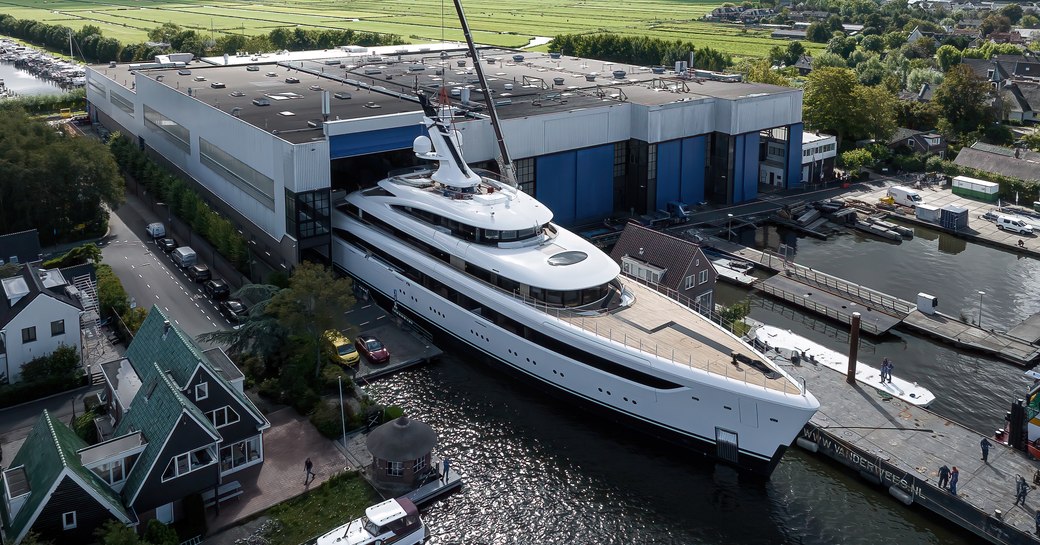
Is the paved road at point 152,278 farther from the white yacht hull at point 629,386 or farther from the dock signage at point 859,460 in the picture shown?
the dock signage at point 859,460

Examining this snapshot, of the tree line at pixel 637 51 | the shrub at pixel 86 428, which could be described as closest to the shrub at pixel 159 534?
the shrub at pixel 86 428

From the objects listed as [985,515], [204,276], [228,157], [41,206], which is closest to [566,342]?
[985,515]

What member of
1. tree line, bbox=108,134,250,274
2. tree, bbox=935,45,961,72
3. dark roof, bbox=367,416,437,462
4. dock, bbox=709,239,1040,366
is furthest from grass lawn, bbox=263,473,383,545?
tree, bbox=935,45,961,72

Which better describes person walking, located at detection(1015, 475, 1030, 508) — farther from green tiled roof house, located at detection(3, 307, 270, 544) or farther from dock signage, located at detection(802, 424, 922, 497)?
green tiled roof house, located at detection(3, 307, 270, 544)

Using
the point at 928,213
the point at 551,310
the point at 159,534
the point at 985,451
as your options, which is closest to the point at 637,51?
the point at 928,213

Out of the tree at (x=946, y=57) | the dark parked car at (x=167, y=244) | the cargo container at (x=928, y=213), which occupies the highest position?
the tree at (x=946, y=57)
